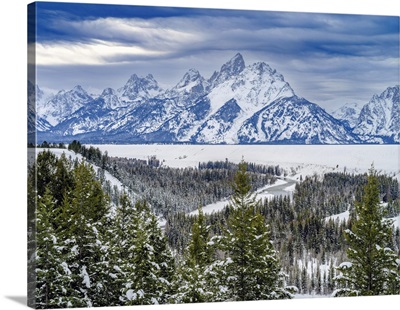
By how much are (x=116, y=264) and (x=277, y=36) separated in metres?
6.21

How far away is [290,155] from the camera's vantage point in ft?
66.2

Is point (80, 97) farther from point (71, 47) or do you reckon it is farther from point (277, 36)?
point (277, 36)

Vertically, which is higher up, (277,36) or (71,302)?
(277,36)

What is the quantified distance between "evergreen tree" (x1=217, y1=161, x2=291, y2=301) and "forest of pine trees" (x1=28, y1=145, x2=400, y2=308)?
0.02 meters

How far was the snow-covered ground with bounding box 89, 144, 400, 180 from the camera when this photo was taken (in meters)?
19.4

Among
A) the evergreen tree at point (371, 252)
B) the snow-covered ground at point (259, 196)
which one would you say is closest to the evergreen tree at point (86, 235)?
the snow-covered ground at point (259, 196)

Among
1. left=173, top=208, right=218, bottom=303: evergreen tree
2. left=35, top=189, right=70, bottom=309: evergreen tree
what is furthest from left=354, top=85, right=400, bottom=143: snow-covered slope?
left=35, top=189, right=70, bottom=309: evergreen tree

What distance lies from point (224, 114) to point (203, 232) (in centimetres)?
279

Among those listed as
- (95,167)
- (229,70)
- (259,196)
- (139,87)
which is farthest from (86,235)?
(229,70)

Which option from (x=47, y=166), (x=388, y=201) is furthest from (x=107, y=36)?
(x=388, y=201)

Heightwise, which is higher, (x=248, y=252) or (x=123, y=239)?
(x=123, y=239)

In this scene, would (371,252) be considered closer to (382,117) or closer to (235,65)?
(382,117)

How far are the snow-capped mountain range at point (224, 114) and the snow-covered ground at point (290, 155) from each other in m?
0.18

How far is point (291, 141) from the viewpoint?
66.6 feet
